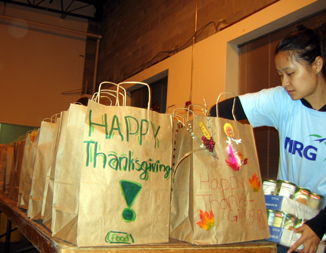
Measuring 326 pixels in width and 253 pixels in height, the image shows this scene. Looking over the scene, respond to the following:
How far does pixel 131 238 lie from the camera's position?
775 millimetres

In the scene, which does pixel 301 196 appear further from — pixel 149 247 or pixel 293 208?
pixel 149 247

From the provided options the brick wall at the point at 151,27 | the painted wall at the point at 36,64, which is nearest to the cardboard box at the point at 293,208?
the brick wall at the point at 151,27

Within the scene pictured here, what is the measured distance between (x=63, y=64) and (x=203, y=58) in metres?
4.11

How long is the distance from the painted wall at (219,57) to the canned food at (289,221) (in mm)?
1762

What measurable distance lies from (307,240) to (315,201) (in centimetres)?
15

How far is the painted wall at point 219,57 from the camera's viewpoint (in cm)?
230

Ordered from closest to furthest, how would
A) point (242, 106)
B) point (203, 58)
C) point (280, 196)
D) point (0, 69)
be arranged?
point (280, 196) < point (242, 106) < point (203, 58) < point (0, 69)

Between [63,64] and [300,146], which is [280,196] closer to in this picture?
[300,146]

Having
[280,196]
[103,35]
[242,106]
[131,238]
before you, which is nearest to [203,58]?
[242,106]

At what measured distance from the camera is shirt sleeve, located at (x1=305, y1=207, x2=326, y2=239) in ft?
2.82

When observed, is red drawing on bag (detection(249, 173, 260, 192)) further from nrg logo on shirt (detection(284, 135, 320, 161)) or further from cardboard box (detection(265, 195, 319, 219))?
nrg logo on shirt (detection(284, 135, 320, 161))

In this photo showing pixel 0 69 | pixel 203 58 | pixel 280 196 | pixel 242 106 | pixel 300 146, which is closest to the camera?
pixel 280 196

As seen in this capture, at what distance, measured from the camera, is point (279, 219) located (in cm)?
93

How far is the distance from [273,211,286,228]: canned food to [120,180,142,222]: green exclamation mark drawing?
0.46 metres
